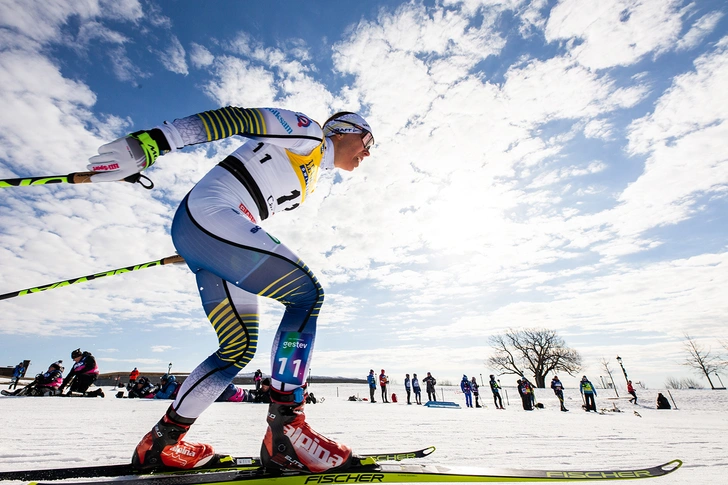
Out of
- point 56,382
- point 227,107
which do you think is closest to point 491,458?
point 227,107

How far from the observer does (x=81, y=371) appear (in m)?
11.4

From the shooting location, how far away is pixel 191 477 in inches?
70.0

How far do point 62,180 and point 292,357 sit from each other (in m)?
1.83

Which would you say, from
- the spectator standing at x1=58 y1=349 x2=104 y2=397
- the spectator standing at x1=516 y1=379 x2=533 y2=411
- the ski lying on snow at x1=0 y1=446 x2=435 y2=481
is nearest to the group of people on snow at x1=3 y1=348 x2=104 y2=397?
the spectator standing at x1=58 y1=349 x2=104 y2=397

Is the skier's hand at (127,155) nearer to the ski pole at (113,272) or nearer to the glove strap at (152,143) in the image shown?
the glove strap at (152,143)

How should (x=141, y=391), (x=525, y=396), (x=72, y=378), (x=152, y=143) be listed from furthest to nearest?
(x=525, y=396), (x=141, y=391), (x=72, y=378), (x=152, y=143)

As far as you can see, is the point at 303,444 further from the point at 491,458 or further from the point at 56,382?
the point at 56,382

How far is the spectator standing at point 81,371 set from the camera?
447 inches

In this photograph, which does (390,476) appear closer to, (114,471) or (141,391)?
(114,471)

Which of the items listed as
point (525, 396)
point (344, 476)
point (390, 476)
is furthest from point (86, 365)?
point (525, 396)

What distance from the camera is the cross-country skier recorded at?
6.19 ft

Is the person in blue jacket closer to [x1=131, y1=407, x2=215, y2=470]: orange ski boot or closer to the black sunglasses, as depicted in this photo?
[x1=131, y1=407, x2=215, y2=470]: orange ski boot

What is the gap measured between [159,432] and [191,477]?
0.41 meters

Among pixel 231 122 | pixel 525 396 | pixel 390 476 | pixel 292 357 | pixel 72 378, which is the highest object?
pixel 231 122
